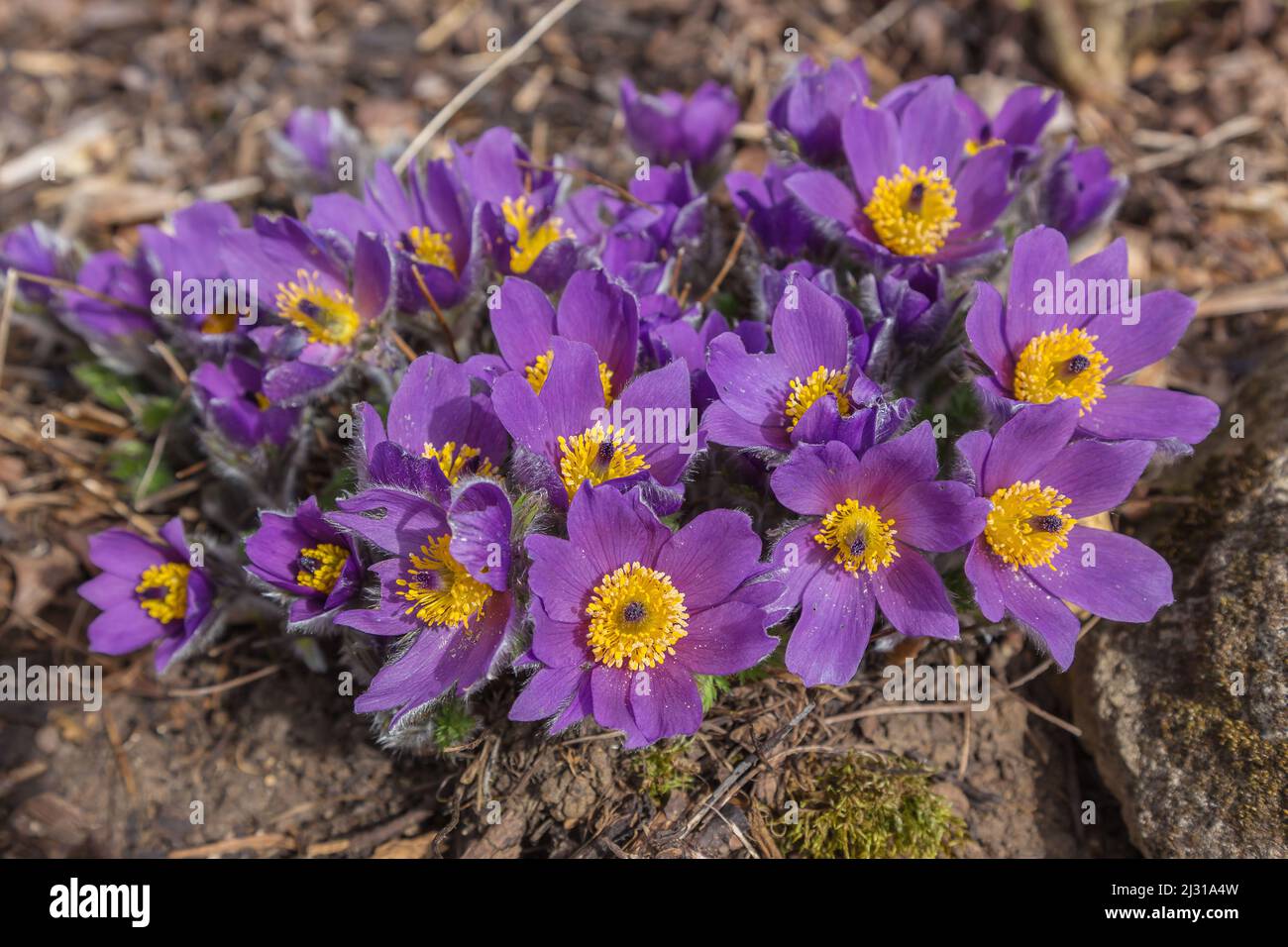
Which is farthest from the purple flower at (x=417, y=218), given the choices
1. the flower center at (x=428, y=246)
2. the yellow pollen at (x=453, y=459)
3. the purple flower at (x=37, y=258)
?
A: the purple flower at (x=37, y=258)

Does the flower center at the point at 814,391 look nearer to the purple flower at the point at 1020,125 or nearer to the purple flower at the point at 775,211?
the purple flower at the point at 775,211

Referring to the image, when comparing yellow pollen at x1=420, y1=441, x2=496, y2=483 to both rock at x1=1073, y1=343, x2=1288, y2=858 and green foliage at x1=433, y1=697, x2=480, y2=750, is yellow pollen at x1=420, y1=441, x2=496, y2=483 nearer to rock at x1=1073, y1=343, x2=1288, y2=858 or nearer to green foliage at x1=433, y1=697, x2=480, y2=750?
green foliage at x1=433, y1=697, x2=480, y2=750

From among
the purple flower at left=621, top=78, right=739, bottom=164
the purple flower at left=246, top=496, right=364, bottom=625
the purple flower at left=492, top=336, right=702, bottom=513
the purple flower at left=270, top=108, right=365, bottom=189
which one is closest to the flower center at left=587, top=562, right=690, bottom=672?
the purple flower at left=492, top=336, right=702, bottom=513

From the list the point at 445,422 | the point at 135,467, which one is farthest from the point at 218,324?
the point at 445,422

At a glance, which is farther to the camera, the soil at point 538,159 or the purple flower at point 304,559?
the soil at point 538,159

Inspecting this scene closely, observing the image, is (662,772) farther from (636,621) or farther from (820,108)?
(820,108)
